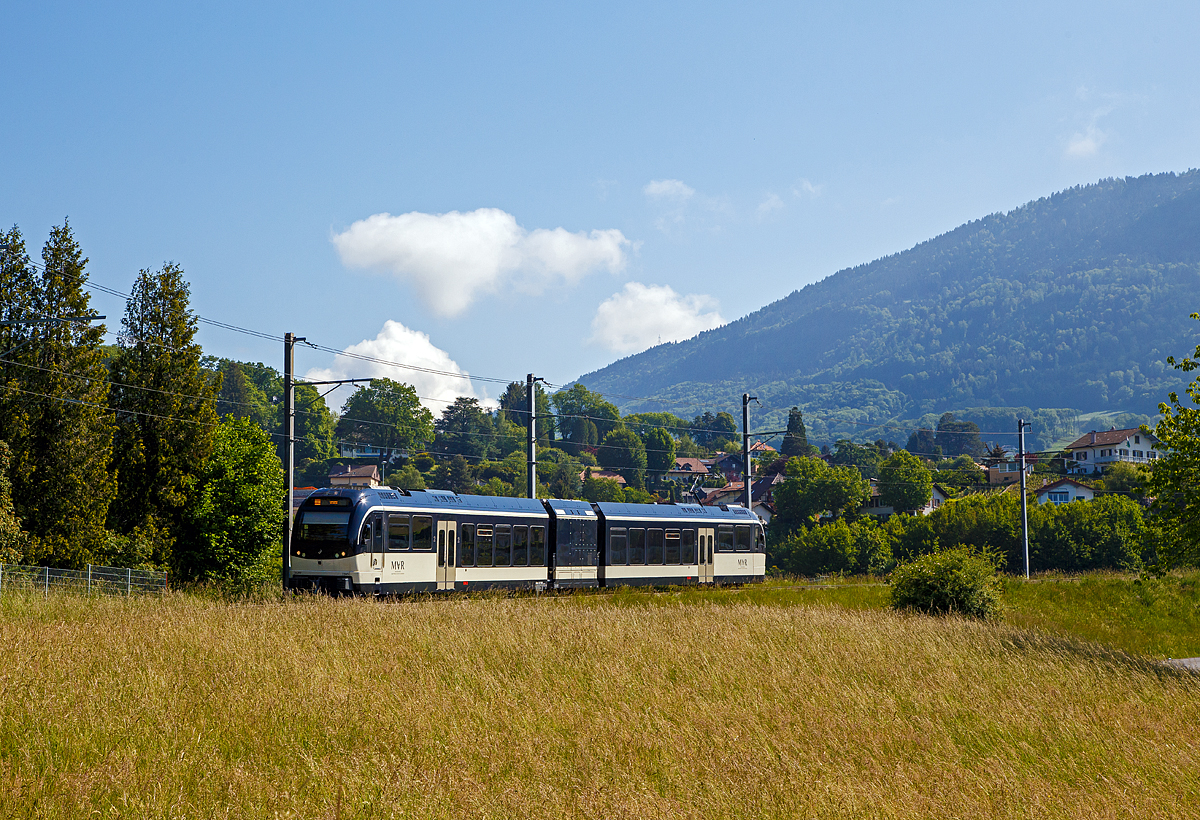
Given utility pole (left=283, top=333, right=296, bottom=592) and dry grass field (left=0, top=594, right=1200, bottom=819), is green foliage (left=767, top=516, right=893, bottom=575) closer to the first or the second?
utility pole (left=283, top=333, right=296, bottom=592)

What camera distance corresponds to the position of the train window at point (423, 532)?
2712 cm

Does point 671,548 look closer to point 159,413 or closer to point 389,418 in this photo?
point 159,413

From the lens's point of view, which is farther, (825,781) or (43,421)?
(43,421)

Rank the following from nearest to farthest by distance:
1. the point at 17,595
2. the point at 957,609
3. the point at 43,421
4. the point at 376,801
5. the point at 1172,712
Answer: the point at 376,801, the point at 1172,712, the point at 17,595, the point at 957,609, the point at 43,421

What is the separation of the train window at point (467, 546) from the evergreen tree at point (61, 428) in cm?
1529

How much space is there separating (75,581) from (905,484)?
118 meters

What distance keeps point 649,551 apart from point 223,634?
22472 millimetres

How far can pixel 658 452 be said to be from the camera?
18288 cm

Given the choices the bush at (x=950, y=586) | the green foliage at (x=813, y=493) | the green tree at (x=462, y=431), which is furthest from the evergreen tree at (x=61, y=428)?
the green tree at (x=462, y=431)

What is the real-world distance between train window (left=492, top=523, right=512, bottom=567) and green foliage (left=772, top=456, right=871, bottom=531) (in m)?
98.0

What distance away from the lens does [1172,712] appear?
1246cm

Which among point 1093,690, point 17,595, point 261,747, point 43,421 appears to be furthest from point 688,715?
point 43,421

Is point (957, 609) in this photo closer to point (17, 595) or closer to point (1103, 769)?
point (1103, 769)

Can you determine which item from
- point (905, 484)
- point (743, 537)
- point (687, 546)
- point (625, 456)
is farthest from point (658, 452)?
point (687, 546)
